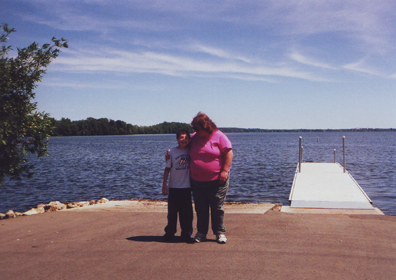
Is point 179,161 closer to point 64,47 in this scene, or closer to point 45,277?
point 45,277

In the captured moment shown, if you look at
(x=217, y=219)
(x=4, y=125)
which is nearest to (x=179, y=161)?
(x=217, y=219)

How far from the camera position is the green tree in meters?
6.44

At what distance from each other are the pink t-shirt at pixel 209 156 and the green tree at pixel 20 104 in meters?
3.38

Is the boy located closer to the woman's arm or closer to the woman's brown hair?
the woman's brown hair

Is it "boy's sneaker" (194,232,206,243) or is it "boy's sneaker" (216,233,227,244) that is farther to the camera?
"boy's sneaker" (194,232,206,243)

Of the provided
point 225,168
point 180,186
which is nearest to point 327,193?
point 225,168

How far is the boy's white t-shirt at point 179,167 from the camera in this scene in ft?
18.3

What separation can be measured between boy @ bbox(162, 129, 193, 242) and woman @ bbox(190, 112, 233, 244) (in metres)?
0.14

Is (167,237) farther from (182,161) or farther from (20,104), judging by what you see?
(20,104)

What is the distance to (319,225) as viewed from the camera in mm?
6293

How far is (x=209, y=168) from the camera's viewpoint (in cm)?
534

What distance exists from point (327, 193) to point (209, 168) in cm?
610

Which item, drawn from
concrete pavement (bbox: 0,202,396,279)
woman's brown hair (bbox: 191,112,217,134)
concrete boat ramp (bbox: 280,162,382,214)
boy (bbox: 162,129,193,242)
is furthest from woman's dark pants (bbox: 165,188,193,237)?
concrete boat ramp (bbox: 280,162,382,214)

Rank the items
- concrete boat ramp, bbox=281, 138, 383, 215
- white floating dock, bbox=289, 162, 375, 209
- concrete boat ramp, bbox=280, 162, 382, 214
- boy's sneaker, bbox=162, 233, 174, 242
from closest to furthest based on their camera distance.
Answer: boy's sneaker, bbox=162, 233, 174, 242 → concrete boat ramp, bbox=281, 138, 383, 215 → concrete boat ramp, bbox=280, 162, 382, 214 → white floating dock, bbox=289, 162, 375, 209
